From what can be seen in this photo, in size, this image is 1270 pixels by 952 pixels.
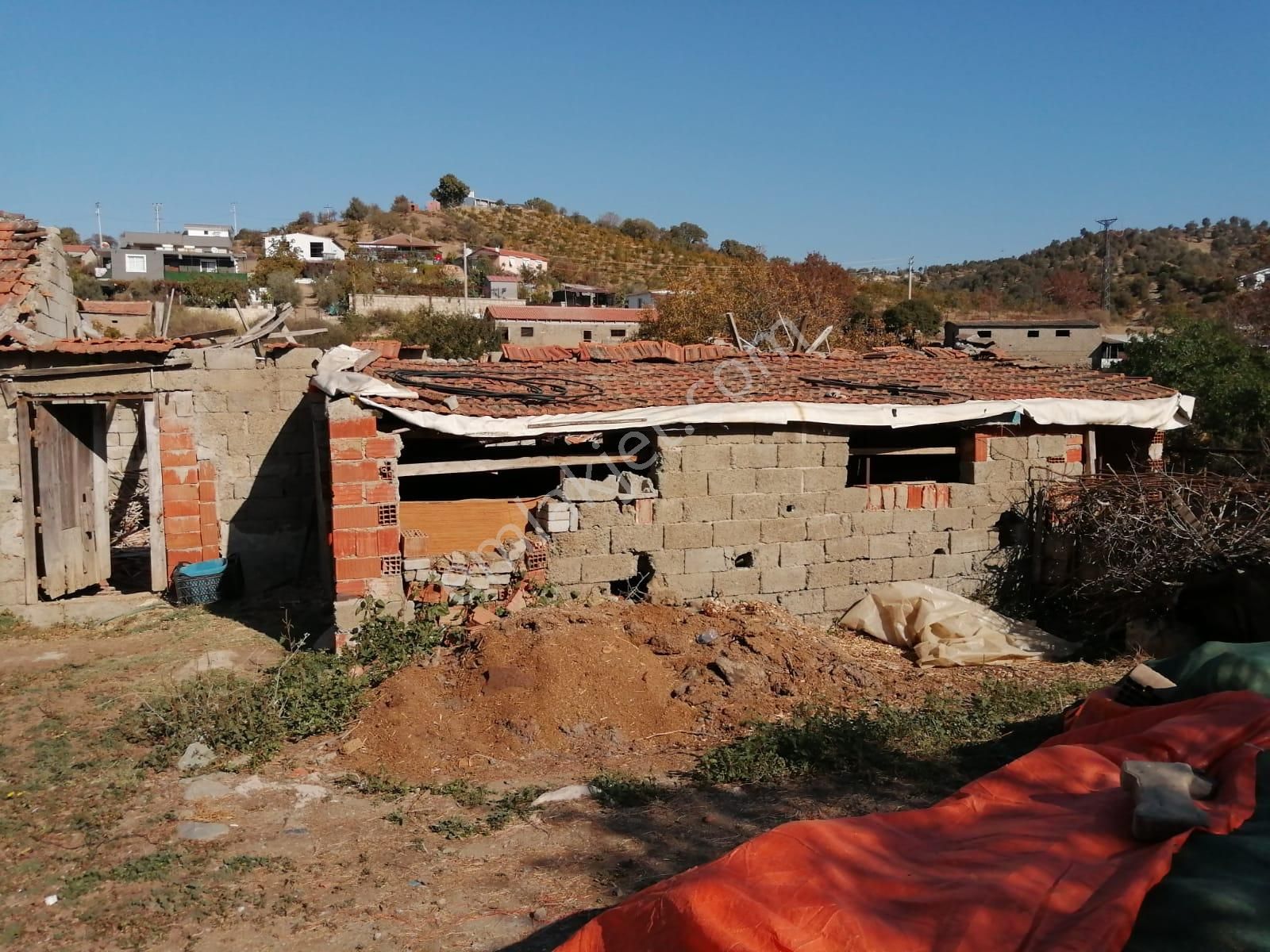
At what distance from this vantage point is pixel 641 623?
8.31m

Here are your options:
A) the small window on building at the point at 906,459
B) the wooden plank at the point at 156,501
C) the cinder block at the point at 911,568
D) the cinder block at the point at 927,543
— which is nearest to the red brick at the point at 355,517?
the wooden plank at the point at 156,501

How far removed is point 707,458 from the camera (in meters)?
9.12

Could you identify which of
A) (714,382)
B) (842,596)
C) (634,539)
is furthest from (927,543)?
(634,539)

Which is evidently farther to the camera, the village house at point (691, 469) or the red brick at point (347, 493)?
the village house at point (691, 469)

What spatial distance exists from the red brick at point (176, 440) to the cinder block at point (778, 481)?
6.58 m

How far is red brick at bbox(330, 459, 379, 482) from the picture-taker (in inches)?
320

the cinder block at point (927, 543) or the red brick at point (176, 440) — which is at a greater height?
the red brick at point (176, 440)

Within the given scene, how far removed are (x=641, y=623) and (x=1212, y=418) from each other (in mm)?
12166

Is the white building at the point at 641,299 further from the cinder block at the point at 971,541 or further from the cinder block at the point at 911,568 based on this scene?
the cinder block at the point at 911,568

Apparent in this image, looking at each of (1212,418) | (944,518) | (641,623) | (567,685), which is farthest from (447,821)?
(1212,418)

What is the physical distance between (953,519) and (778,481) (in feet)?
7.09

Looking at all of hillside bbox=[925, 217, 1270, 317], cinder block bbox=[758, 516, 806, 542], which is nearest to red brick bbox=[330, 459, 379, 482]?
cinder block bbox=[758, 516, 806, 542]

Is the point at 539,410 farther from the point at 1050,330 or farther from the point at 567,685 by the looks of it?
the point at 1050,330

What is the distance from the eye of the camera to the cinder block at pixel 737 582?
929 cm
